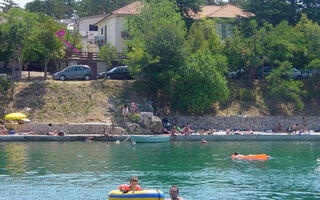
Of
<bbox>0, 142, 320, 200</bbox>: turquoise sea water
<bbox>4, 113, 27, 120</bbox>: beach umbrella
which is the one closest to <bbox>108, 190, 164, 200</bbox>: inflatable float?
<bbox>0, 142, 320, 200</bbox>: turquoise sea water

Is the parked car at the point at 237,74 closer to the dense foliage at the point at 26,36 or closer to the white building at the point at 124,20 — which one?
the white building at the point at 124,20

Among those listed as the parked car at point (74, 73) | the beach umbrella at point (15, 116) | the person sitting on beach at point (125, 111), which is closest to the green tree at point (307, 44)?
the person sitting on beach at point (125, 111)

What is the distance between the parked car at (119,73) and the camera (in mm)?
57469

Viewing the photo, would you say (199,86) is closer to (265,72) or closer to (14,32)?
(265,72)

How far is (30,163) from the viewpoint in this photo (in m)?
34.1

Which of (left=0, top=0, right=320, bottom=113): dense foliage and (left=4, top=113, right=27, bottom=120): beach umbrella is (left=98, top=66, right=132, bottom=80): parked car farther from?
(left=4, top=113, right=27, bottom=120): beach umbrella

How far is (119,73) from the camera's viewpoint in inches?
2272

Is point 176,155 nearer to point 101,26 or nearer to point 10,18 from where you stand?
point 10,18

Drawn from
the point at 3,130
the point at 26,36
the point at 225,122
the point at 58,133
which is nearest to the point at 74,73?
the point at 26,36

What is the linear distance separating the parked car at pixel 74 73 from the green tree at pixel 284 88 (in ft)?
62.4

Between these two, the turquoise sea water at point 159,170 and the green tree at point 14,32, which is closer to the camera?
the turquoise sea water at point 159,170

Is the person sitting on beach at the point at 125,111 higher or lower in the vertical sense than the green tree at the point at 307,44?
lower

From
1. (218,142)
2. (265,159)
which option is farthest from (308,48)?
(265,159)

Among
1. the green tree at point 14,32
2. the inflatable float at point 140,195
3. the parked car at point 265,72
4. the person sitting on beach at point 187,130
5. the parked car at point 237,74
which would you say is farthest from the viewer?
the parked car at point 265,72
